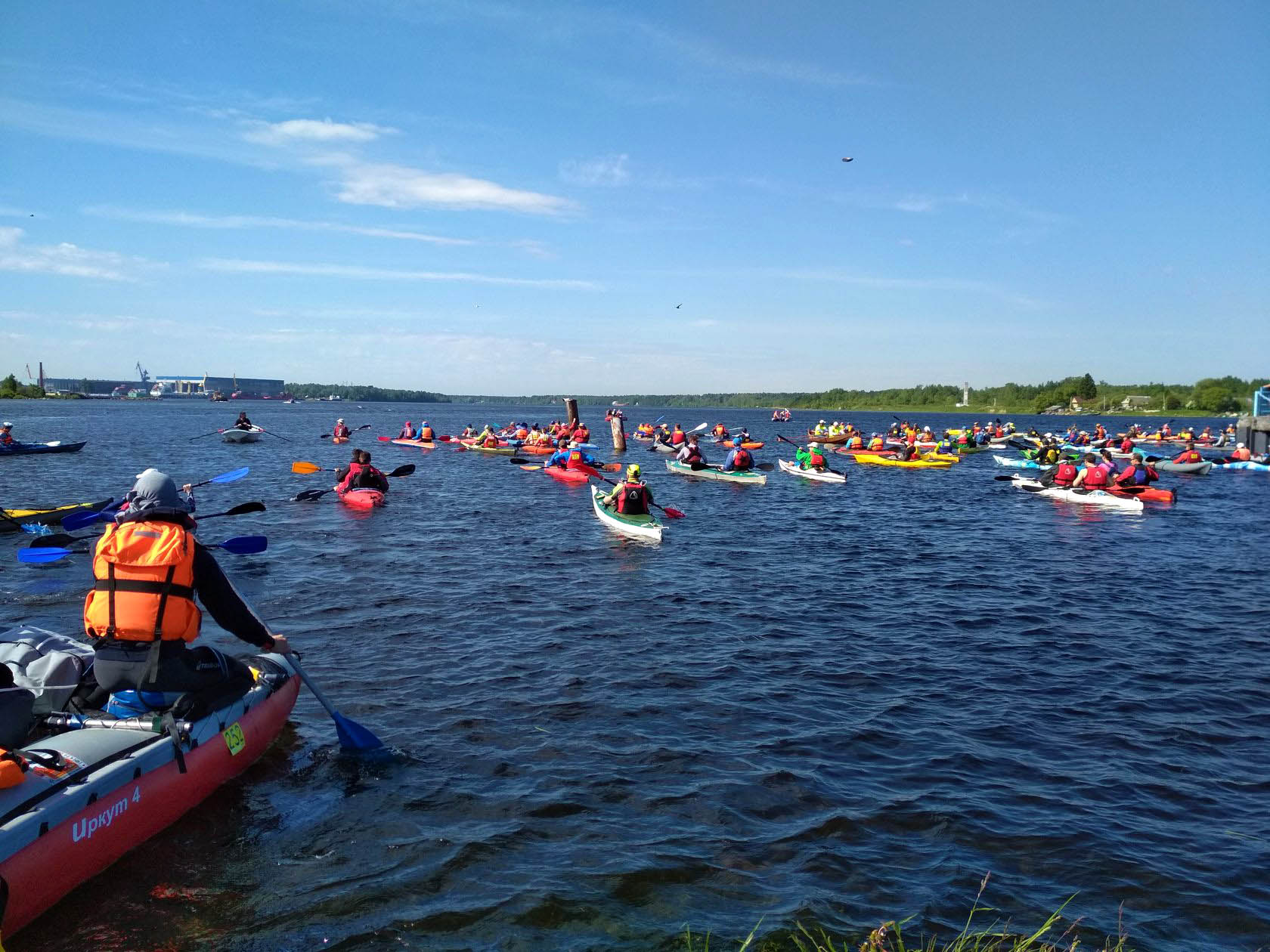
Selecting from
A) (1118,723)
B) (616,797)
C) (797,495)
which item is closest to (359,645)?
(616,797)

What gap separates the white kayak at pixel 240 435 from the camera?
2253 inches

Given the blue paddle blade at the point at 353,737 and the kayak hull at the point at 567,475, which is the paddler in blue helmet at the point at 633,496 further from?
the blue paddle blade at the point at 353,737

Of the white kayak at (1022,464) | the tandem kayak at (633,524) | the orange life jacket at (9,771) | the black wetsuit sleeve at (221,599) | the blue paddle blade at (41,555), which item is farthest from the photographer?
the white kayak at (1022,464)

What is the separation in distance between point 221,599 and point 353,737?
7.53 feet

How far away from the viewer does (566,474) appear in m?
35.8

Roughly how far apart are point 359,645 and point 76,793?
6505mm

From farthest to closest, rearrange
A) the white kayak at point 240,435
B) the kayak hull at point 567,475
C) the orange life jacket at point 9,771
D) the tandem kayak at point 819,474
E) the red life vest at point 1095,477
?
the white kayak at point 240,435 → the tandem kayak at point 819,474 → the kayak hull at point 567,475 → the red life vest at point 1095,477 → the orange life jacket at point 9,771

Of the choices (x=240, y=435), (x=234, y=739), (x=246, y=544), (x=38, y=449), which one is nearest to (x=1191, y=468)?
(x=246, y=544)

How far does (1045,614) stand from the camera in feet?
50.6

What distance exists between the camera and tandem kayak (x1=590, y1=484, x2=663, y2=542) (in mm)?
21844

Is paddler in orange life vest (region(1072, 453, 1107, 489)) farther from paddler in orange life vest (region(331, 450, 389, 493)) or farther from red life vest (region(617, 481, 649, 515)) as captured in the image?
paddler in orange life vest (region(331, 450, 389, 493))

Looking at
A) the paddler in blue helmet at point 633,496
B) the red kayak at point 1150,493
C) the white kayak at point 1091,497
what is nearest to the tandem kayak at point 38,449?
the paddler in blue helmet at point 633,496

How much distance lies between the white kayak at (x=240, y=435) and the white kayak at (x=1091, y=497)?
48.4 metres

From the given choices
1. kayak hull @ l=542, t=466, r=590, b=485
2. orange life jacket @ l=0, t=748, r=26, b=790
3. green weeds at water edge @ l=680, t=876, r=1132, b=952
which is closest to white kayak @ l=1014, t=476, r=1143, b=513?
kayak hull @ l=542, t=466, r=590, b=485
